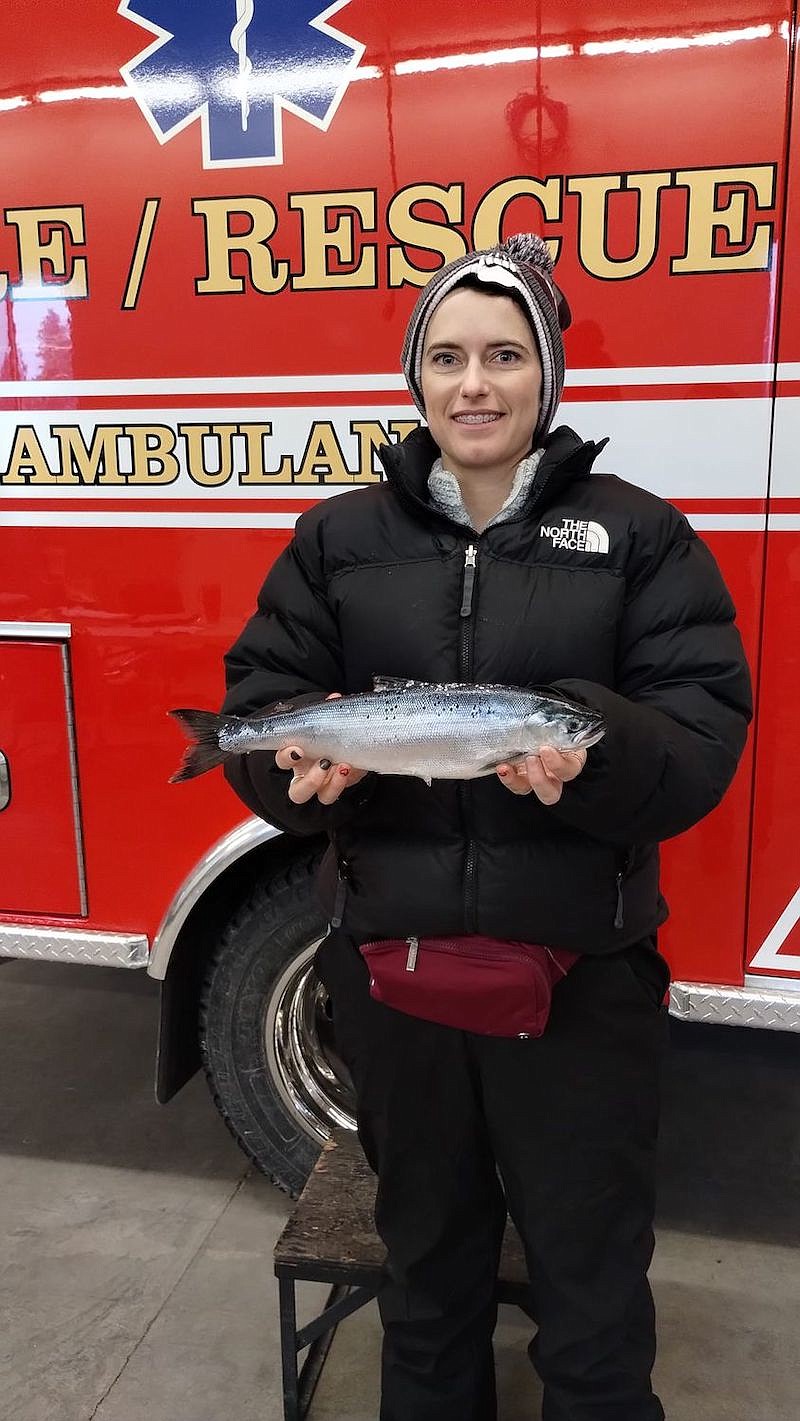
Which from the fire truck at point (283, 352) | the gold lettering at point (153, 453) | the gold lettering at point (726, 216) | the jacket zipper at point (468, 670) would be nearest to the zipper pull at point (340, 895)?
the jacket zipper at point (468, 670)

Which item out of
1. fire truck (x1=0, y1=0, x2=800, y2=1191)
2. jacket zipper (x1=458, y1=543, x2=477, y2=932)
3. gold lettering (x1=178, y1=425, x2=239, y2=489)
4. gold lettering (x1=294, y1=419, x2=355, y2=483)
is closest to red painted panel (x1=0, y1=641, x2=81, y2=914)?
fire truck (x1=0, y1=0, x2=800, y2=1191)

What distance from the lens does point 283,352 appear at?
2348mm

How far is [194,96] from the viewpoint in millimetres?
2291

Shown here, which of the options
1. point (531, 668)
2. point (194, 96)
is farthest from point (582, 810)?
point (194, 96)

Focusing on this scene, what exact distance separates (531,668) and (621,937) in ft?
1.50

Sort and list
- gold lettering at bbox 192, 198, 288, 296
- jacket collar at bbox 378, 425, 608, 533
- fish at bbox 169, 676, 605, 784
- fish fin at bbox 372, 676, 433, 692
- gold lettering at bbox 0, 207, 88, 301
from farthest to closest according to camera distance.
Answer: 1. gold lettering at bbox 0, 207, 88, 301
2. gold lettering at bbox 192, 198, 288, 296
3. jacket collar at bbox 378, 425, 608, 533
4. fish fin at bbox 372, 676, 433, 692
5. fish at bbox 169, 676, 605, 784

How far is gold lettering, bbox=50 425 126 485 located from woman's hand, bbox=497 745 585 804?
4.72 ft

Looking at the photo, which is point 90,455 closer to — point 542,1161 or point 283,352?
point 283,352

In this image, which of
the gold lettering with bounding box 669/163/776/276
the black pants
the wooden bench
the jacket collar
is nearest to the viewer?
the jacket collar

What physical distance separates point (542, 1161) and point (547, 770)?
72 centimetres

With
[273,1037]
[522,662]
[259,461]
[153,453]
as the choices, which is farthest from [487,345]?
[273,1037]

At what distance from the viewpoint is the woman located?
158cm

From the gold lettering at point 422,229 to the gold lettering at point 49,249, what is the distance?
0.72 metres

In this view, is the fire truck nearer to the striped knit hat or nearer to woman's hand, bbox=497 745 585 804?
the striped knit hat
